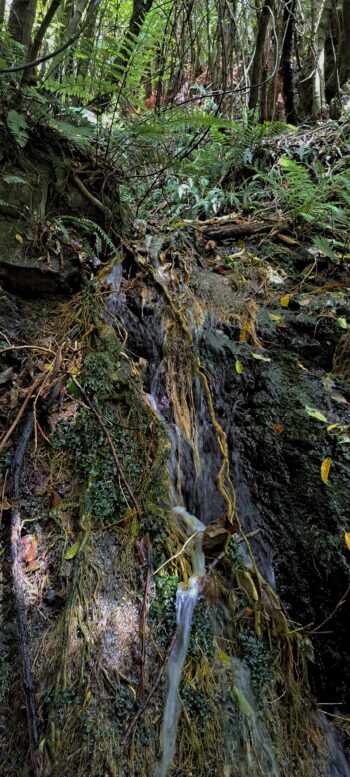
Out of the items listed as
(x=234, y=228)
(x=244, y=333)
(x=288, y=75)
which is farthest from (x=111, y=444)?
(x=288, y=75)

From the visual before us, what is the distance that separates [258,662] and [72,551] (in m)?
1.11

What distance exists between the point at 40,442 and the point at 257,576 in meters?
1.41

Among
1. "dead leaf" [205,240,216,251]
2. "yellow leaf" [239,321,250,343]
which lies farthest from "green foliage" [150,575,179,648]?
"dead leaf" [205,240,216,251]

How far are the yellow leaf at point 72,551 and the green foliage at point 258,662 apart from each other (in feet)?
3.20

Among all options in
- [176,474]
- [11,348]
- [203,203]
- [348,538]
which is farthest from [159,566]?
[203,203]

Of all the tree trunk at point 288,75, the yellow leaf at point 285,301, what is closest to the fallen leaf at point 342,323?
the yellow leaf at point 285,301

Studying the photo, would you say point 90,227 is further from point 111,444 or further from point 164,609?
point 164,609

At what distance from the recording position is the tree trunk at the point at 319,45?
578cm

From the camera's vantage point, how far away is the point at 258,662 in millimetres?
2166

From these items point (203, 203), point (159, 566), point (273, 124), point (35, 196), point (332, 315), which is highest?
point (273, 124)

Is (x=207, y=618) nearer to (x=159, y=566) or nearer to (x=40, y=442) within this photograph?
(x=159, y=566)

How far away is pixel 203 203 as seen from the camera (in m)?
4.66

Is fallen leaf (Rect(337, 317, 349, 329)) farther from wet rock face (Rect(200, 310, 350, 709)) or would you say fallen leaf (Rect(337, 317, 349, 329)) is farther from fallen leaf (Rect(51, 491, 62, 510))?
fallen leaf (Rect(51, 491, 62, 510))

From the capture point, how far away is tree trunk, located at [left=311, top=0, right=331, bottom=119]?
5.78 metres
